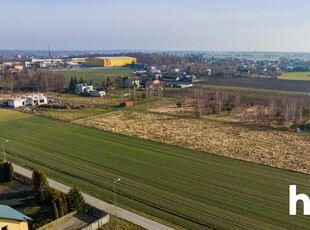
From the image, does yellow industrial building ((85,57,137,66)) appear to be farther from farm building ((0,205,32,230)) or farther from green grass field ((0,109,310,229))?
farm building ((0,205,32,230))

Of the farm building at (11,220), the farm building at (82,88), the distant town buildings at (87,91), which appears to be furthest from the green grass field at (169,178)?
the farm building at (82,88)

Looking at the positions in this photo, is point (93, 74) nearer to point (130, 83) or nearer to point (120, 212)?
point (130, 83)

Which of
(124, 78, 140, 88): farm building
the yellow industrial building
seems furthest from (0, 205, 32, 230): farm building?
the yellow industrial building

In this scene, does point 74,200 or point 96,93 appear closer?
point 74,200

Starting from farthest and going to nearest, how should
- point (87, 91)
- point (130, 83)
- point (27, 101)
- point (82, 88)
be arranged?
point (130, 83), point (82, 88), point (87, 91), point (27, 101)

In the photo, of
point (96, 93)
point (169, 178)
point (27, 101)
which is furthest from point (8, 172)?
point (96, 93)

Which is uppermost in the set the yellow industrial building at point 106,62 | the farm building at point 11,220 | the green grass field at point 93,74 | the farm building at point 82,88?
the yellow industrial building at point 106,62

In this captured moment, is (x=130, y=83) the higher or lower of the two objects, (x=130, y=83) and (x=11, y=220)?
the higher

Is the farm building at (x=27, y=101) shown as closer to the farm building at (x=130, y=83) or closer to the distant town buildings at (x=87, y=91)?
the distant town buildings at (x=87, y=91)
